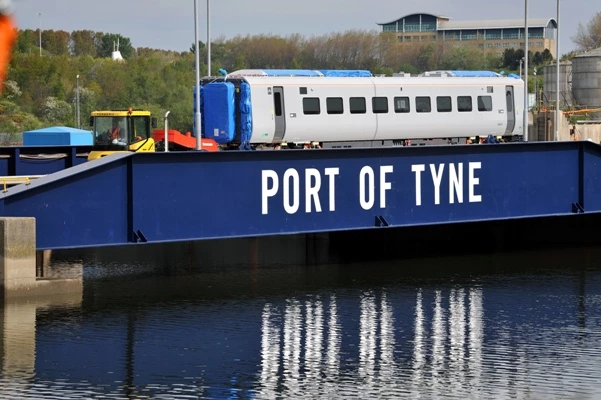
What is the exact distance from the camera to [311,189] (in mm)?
24516

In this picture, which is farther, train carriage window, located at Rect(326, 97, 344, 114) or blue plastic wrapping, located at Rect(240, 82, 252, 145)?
train carriage window, located at Rect(326, 97, 344, 114)

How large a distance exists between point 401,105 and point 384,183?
2205cm

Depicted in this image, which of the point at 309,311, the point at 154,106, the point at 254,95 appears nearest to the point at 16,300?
the point at 309,311

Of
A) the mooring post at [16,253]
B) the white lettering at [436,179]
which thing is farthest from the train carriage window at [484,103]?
the mooring post at [16,253]

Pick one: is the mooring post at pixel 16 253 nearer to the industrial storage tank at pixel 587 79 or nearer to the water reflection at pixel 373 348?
the water reflection at pixel 373 348

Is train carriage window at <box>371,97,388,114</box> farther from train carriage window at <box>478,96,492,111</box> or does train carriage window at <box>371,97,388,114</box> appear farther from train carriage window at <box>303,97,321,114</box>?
train carriage window at <box>478,96,492,111</box>

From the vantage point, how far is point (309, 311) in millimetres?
22078

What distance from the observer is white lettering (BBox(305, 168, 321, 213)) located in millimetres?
24422

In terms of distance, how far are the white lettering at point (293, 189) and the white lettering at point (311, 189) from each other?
21 cm

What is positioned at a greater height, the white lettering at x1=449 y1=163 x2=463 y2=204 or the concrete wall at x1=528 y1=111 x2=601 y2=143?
the concrete wall at x1=528 y1=111 x2=601 y2=143

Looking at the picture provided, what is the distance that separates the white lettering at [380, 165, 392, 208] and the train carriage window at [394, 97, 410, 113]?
Answer: 21.6 metres

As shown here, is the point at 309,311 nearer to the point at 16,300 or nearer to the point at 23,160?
the point at 16,300

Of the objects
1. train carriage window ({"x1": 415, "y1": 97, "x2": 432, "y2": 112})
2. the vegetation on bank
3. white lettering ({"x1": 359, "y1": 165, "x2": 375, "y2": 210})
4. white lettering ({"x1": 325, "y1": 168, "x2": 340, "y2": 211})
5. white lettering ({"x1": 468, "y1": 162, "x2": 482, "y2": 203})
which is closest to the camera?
white lettering ({"x1": 325, "y1": 168, "x2": 340, "y2": 211})

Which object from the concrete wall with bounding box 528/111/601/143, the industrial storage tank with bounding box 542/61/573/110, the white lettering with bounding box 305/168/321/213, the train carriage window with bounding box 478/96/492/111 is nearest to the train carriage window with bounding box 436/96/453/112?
the train carriage window with bounding box 478/96/492/111
